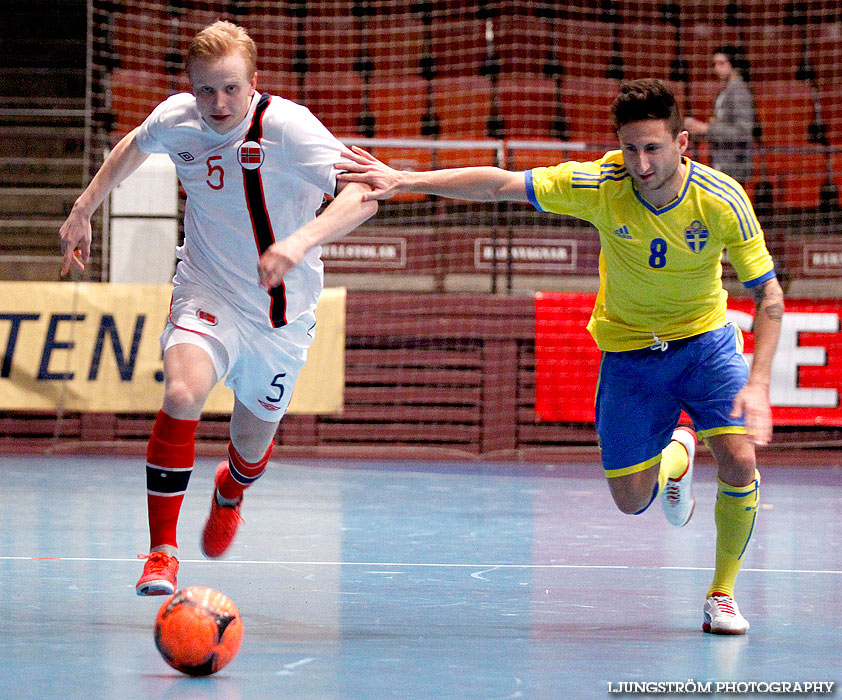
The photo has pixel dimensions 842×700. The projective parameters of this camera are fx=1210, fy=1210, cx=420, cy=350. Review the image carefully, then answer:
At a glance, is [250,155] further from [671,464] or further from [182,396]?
[671,464]

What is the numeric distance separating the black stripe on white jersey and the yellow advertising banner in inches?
223

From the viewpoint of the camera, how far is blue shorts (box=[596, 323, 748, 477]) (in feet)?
14.1

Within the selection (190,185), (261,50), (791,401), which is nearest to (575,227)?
(791,401)

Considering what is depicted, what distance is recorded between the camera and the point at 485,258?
1139 cm

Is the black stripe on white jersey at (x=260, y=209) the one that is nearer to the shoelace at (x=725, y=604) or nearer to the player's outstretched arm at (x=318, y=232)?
the player's outstretched arm at (x=318, y=232)

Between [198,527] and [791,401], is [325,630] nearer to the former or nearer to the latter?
[198,527]

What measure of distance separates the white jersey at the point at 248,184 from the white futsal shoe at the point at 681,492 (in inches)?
67.3

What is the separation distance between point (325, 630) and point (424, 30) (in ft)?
38.4

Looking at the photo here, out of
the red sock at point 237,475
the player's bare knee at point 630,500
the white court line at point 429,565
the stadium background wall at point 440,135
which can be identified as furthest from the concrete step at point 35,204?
the player's bare knee at point 630,500

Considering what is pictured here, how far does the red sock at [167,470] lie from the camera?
417 cm

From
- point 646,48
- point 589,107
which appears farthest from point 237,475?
point 646,48

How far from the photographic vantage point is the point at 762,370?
3850mm

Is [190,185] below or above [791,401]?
above

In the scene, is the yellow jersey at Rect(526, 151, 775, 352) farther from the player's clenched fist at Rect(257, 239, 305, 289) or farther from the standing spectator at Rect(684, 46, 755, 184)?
the standing spectator at Rect(684, 46, 755, 184)
